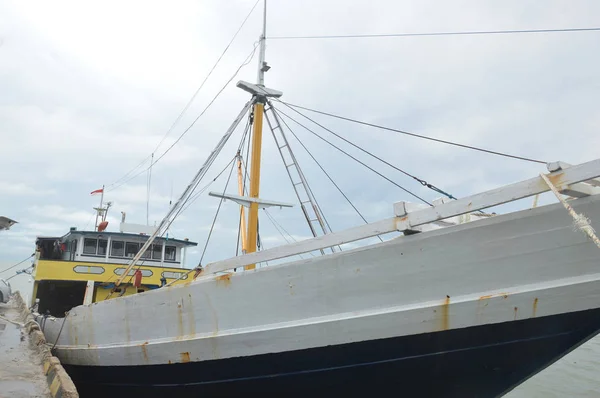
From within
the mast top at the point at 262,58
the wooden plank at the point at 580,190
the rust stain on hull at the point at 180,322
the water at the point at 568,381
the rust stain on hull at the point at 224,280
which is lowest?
the water at the point at 568,381

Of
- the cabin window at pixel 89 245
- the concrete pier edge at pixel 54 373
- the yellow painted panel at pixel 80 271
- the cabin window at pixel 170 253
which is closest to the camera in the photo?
the concrete pier edge at pixel 54 373

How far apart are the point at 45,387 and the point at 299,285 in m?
4.02

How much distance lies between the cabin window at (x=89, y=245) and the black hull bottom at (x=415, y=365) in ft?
20.0

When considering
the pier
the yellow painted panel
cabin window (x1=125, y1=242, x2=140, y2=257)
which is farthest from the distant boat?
cabin window (x1=125, y1=242, x2=140, y2=257)

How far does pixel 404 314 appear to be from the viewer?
3682 mm

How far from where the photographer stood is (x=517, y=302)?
338 centimetres

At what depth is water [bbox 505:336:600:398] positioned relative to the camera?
1073 centimetres

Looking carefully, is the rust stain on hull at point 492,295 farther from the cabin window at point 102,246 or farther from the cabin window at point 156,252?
the cabin window at point 102,246

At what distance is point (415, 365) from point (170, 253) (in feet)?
26.3

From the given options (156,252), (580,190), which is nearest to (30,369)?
(156,252)

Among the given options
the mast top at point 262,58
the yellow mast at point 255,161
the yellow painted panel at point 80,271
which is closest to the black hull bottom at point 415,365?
the yellow mast at point 255,161

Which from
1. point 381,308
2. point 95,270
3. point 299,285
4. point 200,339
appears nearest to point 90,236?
point 95,270

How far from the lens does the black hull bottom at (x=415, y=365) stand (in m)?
3.52

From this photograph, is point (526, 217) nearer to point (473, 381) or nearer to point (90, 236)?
point (473, 381)
